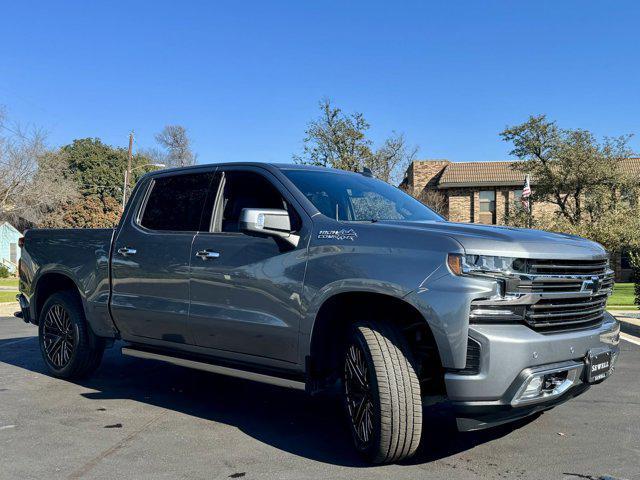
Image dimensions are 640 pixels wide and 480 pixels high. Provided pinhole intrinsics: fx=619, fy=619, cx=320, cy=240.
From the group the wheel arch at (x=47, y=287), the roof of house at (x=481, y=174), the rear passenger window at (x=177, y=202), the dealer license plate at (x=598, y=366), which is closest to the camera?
the dealer license plate at (x=598, y=366)

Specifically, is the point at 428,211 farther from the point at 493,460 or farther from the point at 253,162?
the point at 493,460

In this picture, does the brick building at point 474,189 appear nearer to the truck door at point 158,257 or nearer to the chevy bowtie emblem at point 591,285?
the truck door at point 158,257

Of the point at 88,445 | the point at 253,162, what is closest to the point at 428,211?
the point at 253,162

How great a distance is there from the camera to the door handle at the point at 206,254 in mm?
4691

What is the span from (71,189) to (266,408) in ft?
115

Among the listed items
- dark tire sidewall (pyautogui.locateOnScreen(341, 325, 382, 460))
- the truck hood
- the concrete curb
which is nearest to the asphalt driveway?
dark tire sidewall (pyautogui.locateOnScreen(341, 325, 382, 460))

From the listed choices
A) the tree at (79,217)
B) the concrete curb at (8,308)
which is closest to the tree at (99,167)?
the tree at (79,217)

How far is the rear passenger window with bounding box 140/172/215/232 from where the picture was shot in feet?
16.9

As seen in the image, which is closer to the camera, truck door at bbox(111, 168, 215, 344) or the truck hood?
the truck hood

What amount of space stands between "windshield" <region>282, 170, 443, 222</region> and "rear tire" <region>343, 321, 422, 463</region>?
39.6 inches

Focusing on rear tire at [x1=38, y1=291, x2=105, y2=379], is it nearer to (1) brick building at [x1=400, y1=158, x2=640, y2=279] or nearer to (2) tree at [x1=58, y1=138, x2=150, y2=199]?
(1) brick building at [x1=400, y1=158, x2=640, y2=279]

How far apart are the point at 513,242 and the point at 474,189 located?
1454 inches

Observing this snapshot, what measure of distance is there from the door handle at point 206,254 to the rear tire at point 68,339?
1.90 metres

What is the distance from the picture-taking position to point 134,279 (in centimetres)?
531
